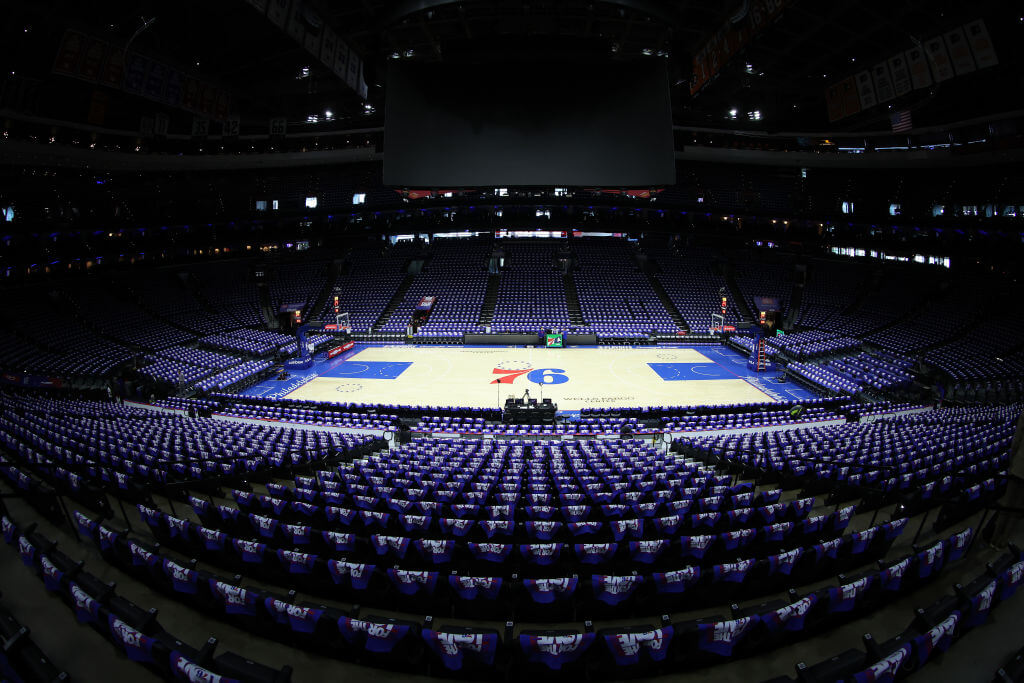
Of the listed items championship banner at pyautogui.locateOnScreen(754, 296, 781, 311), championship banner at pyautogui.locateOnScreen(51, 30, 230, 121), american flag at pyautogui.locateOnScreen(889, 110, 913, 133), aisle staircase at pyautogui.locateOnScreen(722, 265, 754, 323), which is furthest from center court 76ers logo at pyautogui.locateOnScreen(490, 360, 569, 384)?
american flag at pyautogui.locateOnScreen(889, 110, 913, 133)

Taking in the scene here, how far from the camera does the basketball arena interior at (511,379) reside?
618cm

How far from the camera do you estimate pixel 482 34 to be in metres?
19.7

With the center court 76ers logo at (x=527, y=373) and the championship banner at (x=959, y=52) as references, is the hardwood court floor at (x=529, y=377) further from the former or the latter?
the championship banner at (x=959, y=52)

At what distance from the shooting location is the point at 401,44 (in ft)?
65.3

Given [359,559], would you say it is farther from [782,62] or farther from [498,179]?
[782,62]

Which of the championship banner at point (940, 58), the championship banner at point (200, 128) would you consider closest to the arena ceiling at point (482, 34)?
the championship banner at point (940, 58)

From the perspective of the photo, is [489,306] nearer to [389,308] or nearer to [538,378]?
[389,308]

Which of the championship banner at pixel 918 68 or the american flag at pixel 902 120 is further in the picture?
the american flag at pixel 902 120

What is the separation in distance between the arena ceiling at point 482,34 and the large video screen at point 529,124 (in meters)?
1.04

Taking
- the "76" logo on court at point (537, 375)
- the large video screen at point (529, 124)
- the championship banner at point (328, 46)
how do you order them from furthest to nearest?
1. the "76" logo on court at point (537, 375)
2. the large video screen at point (529, 124)
3. the championship banner at point (328, 46)

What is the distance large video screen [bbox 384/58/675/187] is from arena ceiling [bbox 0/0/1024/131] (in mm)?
1043

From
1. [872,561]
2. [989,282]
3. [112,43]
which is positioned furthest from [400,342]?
[989,282]

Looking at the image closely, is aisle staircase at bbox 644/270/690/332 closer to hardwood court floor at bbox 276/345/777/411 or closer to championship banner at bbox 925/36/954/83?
hardwood court floor at bbox 276/345/777/411

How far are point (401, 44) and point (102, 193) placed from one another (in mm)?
40724
